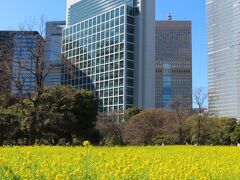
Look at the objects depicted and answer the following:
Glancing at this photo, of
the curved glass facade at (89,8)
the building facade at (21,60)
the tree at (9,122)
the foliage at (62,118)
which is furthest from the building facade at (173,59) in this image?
the building facade at (21,60)

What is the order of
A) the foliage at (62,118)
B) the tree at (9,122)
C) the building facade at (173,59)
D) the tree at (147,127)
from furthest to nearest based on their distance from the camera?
the building facade at (173,59) < the tree at (147,127) < the foliage at (62,118) < the tree at (9,122)

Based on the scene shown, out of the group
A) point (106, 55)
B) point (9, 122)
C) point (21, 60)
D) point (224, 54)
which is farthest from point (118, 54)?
point (21, 60)

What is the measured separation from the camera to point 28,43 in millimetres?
22828

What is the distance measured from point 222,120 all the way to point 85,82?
58.9 meters

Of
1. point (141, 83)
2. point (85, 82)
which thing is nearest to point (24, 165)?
point (141, 83)

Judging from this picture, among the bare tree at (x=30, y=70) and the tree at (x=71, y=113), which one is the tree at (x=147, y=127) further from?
the bare tree at (x=30, y=70)

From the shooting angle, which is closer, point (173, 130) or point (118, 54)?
point (173, 130)

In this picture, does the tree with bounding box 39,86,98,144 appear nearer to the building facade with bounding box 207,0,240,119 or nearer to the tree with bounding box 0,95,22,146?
the tree with bounding box 0,95,22,146

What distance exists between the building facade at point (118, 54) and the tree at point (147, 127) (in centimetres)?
3883

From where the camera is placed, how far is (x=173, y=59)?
6747 inches

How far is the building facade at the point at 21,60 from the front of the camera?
21.6m

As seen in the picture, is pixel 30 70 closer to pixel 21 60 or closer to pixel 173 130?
pixel 21 60

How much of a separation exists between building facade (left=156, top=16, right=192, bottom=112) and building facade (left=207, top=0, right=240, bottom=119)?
91.6 feet

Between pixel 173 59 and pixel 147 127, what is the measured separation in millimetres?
119906
